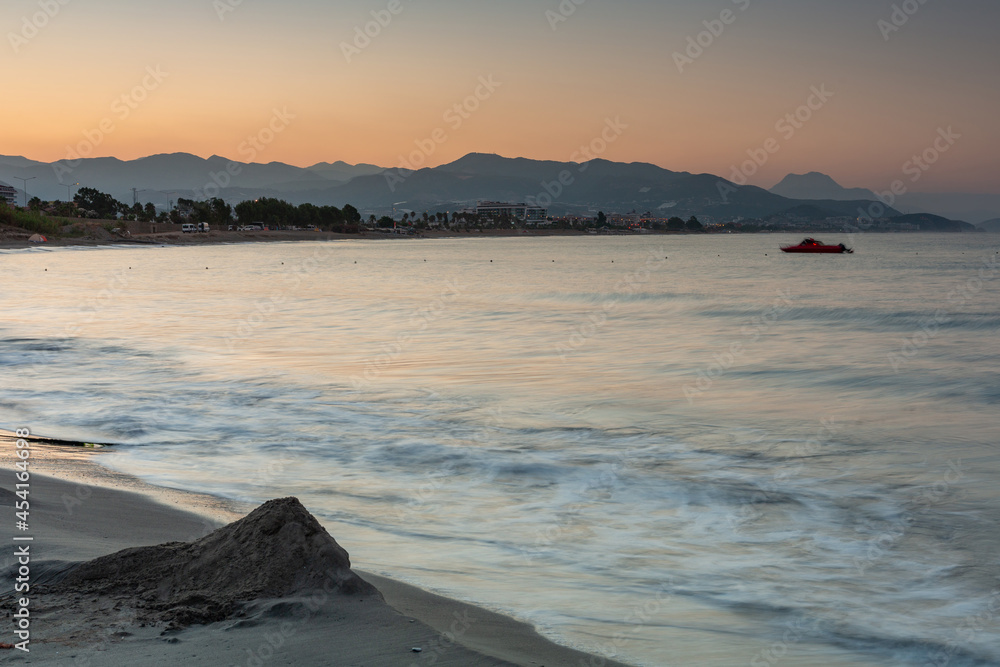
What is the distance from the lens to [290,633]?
14.0 ft

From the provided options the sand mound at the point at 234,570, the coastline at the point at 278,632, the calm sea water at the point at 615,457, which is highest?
the sand mound at the point at 234,570

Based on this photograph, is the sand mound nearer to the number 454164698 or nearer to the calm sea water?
the calm sea water

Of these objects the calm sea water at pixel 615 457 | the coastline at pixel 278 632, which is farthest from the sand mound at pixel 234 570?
the calm sea water at pixel 615 457

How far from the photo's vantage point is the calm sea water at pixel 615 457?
18.9ft

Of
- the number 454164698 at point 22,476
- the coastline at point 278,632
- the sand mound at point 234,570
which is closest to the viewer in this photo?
the coastline at point 278,632

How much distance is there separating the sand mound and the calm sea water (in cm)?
133

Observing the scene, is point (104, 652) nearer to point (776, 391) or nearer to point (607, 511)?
point (607, 511)

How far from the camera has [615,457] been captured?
419 inches

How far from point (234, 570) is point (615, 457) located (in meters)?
6.58

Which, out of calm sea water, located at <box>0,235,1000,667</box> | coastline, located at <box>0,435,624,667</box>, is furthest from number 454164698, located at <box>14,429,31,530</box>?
calm sea water, located at <box>0,235,1000,667</box>

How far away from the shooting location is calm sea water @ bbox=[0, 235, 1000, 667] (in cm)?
576

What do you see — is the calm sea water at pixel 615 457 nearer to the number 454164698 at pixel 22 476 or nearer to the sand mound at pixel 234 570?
the number 454164698 at pixel 22 476

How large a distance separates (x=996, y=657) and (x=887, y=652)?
611 mm

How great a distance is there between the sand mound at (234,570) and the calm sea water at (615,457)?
1327 mm
